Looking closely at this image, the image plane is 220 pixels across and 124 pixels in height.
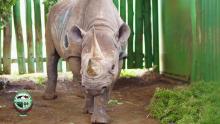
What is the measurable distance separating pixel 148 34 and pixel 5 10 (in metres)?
2.93

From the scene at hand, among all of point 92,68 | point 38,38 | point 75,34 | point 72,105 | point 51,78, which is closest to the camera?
point 92,68

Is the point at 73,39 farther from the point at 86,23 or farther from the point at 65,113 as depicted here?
the point at 65,113

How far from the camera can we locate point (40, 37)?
32.7ft

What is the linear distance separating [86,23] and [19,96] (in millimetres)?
1271

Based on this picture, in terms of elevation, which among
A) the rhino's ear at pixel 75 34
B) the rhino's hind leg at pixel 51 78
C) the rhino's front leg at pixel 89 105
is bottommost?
the rhino's front leg at pixel 89 105

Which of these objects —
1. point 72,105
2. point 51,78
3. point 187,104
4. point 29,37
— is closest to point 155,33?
point 29,37

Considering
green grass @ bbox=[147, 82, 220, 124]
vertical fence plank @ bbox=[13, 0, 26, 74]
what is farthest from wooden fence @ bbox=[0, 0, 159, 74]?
green grass @ bbox=[147, 82, 220, 124]

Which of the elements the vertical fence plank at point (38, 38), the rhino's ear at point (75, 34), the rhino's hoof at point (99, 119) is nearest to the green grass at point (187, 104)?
the rhino's hoof at point (99, 119)

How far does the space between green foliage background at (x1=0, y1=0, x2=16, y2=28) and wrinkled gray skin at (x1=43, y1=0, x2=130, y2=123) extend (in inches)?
57.8

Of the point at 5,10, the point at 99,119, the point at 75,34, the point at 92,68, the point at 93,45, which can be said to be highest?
the point at 5,10

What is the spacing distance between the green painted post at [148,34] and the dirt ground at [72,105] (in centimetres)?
60

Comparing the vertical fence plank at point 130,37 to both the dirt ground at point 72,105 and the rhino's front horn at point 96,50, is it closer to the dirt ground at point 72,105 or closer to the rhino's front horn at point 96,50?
the dirt ground at point 72,105

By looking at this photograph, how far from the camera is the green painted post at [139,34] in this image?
33.3 ft

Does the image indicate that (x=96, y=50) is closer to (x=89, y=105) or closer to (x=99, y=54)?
(x=99, y=54)
